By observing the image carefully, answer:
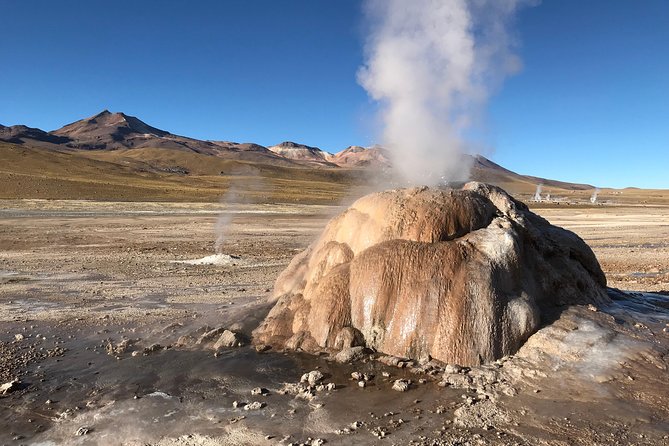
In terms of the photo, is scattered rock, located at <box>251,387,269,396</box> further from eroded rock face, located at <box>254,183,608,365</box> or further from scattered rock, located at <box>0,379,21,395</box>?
scattered rock, located at <box>0,379,21,395</box>

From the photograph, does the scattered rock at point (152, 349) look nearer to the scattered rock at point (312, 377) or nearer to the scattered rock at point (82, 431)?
the scattered rock at point (82, 431)

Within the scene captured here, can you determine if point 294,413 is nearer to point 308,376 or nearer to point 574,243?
point 308,376

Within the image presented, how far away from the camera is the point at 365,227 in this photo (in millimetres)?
8109

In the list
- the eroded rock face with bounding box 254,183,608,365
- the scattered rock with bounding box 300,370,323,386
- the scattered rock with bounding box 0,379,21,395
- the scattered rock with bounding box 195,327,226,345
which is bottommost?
the scattered rock with bounding box 0,379,21,395

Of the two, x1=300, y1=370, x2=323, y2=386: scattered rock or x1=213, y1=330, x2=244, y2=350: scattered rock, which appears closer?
x1=300, y1=370, x2=323, y2=386: scattered rock

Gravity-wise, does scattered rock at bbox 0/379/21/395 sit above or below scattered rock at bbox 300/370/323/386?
below

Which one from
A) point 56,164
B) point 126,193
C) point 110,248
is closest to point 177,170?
point 56,164

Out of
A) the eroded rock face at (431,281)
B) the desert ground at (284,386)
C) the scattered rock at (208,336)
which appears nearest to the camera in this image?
the desert ground at (284,386)

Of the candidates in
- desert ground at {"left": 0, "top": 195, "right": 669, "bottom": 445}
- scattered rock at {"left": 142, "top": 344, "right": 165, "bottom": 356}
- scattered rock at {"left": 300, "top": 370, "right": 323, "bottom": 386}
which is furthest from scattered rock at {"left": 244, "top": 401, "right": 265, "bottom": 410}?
scattered rock at {"left": 142, "top": 344, "right": 165, "bottom": 356}

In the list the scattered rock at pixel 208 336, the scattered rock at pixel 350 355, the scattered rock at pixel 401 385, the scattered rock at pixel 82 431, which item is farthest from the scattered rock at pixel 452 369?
the scattered rock at pixel 82 431

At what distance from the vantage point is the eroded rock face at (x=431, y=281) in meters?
6.63

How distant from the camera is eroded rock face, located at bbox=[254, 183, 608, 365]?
663cm

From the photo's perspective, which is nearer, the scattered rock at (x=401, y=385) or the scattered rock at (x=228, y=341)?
the scattered rock at (x=401, y=385)

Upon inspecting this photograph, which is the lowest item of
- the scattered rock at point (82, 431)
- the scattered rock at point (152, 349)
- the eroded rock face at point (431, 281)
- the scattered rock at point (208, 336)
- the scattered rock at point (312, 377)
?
the scattered rock at point (152, 349)
